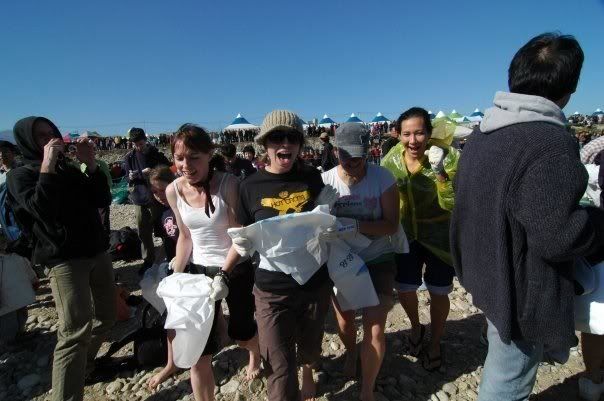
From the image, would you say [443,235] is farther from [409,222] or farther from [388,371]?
[388,371]

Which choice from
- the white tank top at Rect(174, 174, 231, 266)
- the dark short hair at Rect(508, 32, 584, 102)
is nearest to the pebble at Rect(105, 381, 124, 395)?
the white tank top at Rect(174, 174, 231, 266)

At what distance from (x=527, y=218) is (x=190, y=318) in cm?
179

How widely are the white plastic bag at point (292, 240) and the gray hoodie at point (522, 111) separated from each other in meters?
0.91

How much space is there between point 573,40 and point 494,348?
1349 millimetres

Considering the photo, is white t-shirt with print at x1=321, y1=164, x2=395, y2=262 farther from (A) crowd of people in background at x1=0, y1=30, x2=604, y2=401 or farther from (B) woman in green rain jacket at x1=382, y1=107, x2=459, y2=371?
(B) woman in green rain jacket at x1=382, y1=107, x2=459, y2=371

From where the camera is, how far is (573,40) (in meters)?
1.36

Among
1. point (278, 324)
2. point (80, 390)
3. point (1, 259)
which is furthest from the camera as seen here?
point (1, 259)

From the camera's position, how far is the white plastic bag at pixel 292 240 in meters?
1.84

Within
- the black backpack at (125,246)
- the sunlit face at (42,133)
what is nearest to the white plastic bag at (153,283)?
the sunlit face at (42,133)

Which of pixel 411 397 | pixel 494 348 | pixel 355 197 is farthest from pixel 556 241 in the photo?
pixel 411 397

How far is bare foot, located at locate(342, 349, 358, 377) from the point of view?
2723 millimetres

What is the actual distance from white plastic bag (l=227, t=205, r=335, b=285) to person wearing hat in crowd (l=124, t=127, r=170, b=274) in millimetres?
3644

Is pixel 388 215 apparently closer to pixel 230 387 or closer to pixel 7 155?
pixel 230 387

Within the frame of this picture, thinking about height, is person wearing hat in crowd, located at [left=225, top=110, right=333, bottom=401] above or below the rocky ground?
above
